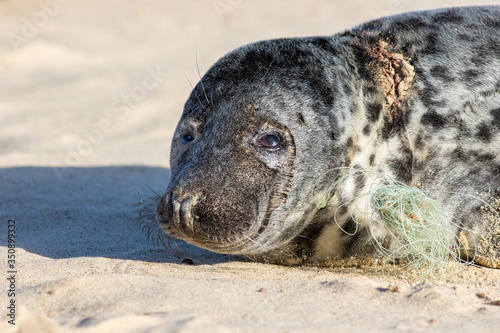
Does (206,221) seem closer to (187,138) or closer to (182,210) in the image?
(182,210)

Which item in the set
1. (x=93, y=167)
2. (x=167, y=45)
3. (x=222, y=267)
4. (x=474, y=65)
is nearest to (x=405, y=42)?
(x=474, y=65)

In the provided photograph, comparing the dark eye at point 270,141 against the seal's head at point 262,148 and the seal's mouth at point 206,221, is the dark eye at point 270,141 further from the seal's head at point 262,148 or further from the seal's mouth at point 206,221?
the seal's mouth at point 206,221

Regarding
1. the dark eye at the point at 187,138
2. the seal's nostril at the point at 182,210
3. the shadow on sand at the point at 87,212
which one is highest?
the dark eye at the point at 187,138

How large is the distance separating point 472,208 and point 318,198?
35.6 inches

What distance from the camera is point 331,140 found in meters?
3.85

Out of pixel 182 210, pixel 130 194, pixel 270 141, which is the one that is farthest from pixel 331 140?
pixel 130 194

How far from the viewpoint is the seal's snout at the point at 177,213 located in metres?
3.50

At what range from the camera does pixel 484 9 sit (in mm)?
4426

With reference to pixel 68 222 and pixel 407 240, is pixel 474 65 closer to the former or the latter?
pixel 407 240

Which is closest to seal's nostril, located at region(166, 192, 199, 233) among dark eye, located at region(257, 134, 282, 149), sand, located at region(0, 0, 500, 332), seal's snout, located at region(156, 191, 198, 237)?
seal's snout, located at region(156, 191, 198, 237)

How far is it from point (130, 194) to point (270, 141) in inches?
103

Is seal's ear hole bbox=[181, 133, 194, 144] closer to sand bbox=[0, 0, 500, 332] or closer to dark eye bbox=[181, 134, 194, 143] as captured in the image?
dark eye bbox=[181, 134, 194, 143]

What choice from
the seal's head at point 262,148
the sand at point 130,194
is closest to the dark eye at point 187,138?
the seal's head at point 262,148

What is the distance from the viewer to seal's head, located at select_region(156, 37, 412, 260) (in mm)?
3574
